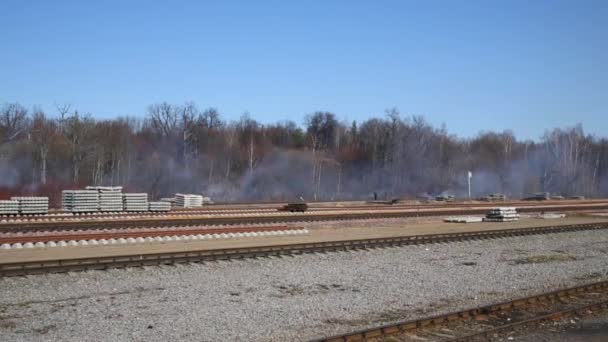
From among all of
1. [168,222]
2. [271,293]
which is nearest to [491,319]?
[271,293]

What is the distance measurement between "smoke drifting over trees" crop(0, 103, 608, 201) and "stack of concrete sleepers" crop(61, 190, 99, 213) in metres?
9.23

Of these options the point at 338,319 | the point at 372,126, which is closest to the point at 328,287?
the point at 338,319

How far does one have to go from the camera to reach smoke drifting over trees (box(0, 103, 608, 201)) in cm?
6206

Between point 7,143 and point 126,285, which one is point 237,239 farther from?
point 7,143

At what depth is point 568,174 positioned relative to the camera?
9225 cm

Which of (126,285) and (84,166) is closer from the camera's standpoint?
(126,285)

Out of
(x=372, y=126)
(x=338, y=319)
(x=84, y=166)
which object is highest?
(x=372, y=126)

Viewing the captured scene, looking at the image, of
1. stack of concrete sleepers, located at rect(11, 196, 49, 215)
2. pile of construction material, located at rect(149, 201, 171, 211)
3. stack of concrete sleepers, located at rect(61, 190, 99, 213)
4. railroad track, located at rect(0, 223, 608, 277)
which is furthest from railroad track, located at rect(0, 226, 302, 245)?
pile of construction material, located at rect(149, 201, 171, 211)

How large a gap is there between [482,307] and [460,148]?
8677 centimetres

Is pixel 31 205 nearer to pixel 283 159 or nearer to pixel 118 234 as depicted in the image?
pixel 118 234

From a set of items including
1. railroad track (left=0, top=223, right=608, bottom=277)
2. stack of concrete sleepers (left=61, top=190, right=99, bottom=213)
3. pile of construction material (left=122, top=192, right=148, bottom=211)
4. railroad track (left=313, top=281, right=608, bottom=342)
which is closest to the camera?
railroad track (left=313, top=281, right=608, bottom=342)

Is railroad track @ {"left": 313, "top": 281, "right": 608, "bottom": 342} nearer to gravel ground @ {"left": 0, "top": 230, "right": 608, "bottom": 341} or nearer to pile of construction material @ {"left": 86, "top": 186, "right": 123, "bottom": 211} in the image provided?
gravel ground @ {"left": 0, "top": 230, "right": 608, "bottom": 341}

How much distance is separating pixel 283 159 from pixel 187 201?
30450mm

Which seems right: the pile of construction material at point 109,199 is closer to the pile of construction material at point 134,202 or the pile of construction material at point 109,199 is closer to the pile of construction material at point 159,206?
the pile of construction material at point 134,202
